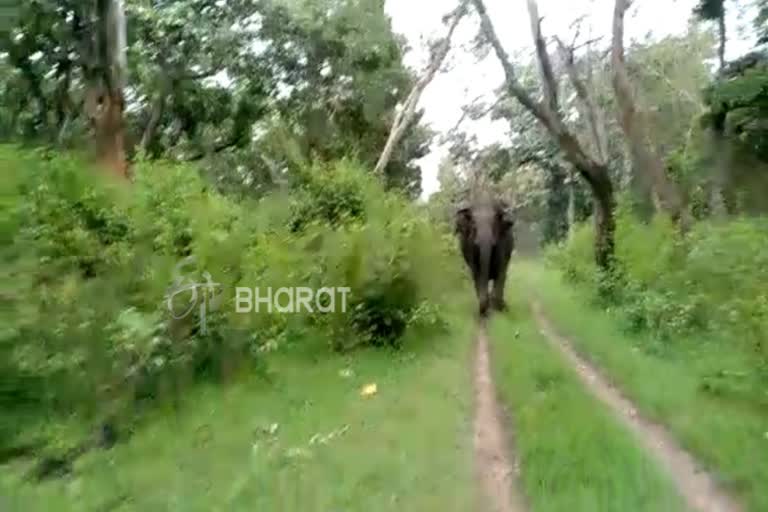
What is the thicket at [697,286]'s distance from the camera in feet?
34.8

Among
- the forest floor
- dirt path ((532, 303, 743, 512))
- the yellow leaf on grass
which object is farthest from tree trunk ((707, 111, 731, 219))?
the yellow leaf on grass

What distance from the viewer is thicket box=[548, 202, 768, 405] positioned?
10609 millimetres

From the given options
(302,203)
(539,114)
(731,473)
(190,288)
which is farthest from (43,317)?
(539,114)

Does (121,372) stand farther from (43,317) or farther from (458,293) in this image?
(458,293)

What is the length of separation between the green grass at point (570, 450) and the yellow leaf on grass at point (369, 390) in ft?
4.39

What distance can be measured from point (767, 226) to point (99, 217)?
280 inches

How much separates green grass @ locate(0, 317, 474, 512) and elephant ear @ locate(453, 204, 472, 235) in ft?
32.5

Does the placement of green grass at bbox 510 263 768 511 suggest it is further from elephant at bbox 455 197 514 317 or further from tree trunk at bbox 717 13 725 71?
tree trunk at bbox 717 13 725 71

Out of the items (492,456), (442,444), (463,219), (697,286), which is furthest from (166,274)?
(463,219)

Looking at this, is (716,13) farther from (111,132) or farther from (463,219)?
(111,132)

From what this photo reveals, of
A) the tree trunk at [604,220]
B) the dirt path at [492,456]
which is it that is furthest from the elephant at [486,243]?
the dirt path at [492,456]

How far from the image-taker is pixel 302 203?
1817cm

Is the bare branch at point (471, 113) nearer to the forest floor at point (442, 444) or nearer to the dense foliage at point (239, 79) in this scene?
the dense foliage at point (239, 79)

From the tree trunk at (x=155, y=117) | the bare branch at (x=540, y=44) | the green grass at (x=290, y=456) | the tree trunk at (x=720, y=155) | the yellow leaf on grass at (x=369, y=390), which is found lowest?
the yellow leaf on grass at (x=369, y=390)
